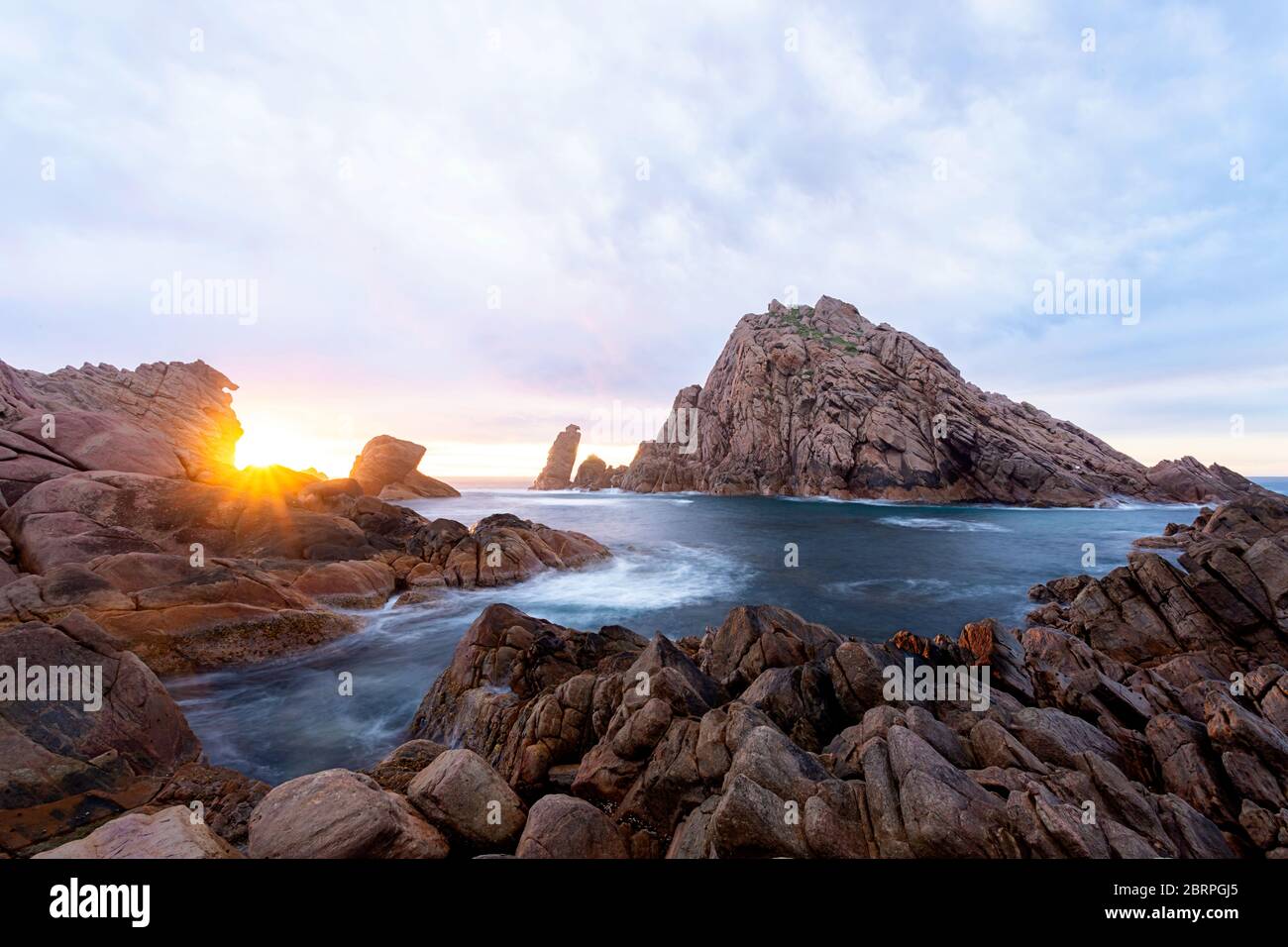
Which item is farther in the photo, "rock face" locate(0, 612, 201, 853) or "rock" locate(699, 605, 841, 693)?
"rock" locate(699, 605, 841, 693)

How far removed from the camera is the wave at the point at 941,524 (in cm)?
Answer: 5747

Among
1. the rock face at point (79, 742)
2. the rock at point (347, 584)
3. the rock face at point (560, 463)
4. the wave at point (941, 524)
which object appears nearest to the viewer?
the rock face at point (79, 742)

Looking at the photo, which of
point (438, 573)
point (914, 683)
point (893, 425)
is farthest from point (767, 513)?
point (914, 683)

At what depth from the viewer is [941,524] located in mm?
62031

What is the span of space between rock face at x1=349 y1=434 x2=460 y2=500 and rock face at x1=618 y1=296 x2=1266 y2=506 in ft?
210

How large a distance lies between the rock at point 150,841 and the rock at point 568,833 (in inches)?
139

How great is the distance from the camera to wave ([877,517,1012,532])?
57469mm

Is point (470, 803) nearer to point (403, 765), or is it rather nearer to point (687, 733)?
point (403, 765)

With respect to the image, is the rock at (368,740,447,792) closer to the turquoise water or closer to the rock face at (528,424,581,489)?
the turquoise water

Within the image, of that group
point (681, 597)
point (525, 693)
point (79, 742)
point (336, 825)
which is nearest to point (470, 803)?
point (336, 825)

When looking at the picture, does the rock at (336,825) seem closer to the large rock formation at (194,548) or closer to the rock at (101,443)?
the large rock formation at (194,548)

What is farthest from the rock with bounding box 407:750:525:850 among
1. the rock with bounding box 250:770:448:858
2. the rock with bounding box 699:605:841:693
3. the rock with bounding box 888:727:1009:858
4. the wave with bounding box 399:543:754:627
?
the wave with bounding box 399:543:754:627

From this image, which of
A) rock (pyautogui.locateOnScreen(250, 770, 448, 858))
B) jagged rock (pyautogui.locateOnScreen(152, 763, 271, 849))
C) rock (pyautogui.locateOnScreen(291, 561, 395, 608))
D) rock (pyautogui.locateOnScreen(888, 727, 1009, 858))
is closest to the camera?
rock (pyautogui.locateOnScreen(888, 727, 1009, 858))

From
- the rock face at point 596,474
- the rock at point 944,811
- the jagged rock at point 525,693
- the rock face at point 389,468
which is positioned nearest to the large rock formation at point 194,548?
the jagged rock at point 525,693
